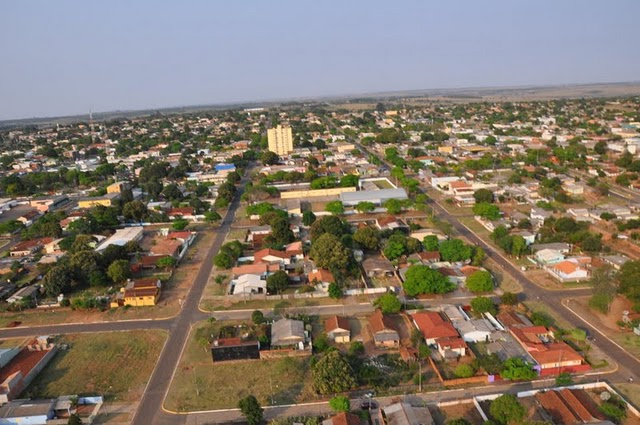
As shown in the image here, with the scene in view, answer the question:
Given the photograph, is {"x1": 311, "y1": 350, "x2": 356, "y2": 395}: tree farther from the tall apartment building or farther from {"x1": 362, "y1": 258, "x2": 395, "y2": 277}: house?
the tall apartment building

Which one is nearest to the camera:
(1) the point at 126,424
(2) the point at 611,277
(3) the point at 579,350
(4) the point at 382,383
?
(1) the point at 126,424

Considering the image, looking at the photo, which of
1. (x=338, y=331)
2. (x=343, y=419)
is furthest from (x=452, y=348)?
(x=343, y=419)

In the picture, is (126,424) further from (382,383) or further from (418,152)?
(418,152)

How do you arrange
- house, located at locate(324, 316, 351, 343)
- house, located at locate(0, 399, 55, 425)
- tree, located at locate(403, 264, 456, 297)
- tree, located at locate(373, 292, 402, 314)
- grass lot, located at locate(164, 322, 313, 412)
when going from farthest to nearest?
1. tree, located at locate(403, 264, 456, 297)
2. tree, located at locate(373, 292, 402, 314)
3. house, located at locate(324, 316, 351, 343)
4. grass lot, located at locate(164, 322, 313, 412)
5. house, located at locate(0, 399, 55, 425)

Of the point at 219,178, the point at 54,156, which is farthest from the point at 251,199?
the point at 54,156

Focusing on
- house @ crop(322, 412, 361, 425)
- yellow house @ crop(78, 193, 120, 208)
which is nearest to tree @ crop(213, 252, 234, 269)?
house @ crop(322, 412, 361, 425)

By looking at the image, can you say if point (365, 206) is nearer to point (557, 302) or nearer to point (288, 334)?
point (557, 302)
